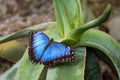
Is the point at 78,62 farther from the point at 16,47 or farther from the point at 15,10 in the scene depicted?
the point at 15,10

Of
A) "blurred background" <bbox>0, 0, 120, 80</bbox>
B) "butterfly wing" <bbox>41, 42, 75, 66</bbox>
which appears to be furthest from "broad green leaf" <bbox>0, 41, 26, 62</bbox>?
"blurred background" <bbox>0, 0, 120, 80</bbox>

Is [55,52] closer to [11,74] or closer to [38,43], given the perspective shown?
[38,43]

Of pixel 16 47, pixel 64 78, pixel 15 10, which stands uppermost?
pixel 15 10

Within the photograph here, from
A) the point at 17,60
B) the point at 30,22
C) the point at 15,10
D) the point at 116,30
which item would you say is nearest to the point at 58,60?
the point at 17,60

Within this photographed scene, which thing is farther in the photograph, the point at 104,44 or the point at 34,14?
the point at 34,14

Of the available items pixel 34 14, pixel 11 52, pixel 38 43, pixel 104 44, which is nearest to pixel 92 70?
pixel 104 44

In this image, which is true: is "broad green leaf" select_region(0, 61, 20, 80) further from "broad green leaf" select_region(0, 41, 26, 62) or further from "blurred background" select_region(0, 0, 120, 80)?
"blurred background" select_region(0, 0, 120, 80)
